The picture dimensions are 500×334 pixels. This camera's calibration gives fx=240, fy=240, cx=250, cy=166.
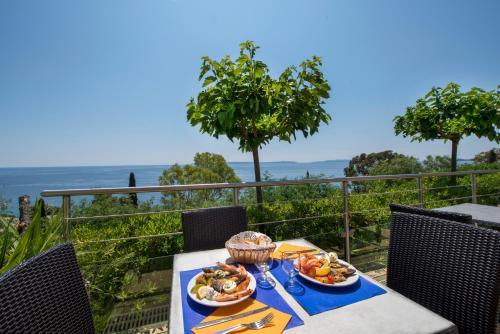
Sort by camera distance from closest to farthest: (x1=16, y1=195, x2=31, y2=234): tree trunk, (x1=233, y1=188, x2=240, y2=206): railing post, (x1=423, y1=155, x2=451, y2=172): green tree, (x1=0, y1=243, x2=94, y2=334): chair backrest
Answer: (x1=0, y1=243, x2=94, y2=334): chair backrest
(x1=233, y1=188, x2=240, y2=206): railing post
(x1=16, y1=195, x2=31, y2=234): tree trunk
(x1=423, y1=155, x2=451, y2=172): green tree

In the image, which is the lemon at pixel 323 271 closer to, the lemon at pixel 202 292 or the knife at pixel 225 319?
the knife at pixel 225 319

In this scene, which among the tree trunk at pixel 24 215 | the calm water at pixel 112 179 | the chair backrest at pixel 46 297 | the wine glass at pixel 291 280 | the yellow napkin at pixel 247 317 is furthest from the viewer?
the calm water at pixel 112 179

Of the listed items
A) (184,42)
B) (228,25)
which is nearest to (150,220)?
(228,25)

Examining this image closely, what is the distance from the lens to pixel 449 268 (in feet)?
3.81

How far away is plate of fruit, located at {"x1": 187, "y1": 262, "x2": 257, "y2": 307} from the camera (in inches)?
37.0

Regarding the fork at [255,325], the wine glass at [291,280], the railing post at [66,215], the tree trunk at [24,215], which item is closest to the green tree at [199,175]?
the tree trunk at [24,215]

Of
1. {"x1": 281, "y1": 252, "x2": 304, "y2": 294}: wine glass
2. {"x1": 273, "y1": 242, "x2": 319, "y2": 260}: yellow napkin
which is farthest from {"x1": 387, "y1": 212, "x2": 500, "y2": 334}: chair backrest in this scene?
{"x1": 281, "y1": 252, "x2": 304, "y2": 294}: wine glass

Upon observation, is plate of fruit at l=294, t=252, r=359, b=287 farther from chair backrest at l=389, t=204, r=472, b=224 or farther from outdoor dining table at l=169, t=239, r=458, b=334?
chair backrest at l=389, t=204, r=472, b=224

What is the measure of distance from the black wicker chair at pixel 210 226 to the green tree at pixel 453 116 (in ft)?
19.7

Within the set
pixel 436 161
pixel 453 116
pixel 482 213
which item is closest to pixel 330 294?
pixel 482 213

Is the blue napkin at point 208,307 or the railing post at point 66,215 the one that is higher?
the railing post at point 66,215

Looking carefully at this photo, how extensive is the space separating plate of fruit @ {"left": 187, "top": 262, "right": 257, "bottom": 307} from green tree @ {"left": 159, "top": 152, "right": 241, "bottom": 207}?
3.20 m

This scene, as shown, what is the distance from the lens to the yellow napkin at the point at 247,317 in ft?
2.59

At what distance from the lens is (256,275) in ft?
3.95
